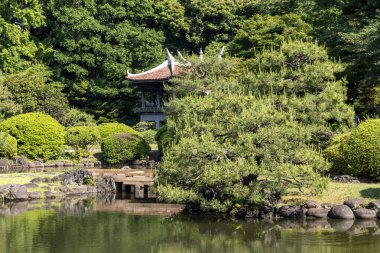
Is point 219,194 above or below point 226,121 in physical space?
below

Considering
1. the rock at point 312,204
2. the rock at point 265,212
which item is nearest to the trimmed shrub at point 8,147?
the rock at point 265,212

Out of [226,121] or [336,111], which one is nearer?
[226,121]

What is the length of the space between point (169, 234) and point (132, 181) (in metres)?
8.75

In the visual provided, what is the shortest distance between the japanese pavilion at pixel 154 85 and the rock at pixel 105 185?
16208 mm

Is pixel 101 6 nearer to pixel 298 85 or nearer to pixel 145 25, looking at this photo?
pixel 145 25

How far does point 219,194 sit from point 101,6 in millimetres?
32366

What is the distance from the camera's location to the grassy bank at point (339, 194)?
58.1ft

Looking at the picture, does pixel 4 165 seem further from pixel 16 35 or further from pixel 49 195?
pixel 16 35

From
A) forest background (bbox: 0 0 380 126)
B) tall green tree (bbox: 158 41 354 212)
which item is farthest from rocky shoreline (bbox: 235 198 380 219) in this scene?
forest background (bbox: 0 0 380 126)

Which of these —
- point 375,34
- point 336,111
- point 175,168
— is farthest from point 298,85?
point 175,168

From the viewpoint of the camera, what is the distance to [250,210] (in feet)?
56.9

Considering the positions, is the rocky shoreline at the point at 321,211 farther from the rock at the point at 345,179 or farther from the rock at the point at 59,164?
the rock at the point at 59,164

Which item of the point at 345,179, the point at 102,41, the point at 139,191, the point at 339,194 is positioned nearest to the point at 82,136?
the point at 139,191

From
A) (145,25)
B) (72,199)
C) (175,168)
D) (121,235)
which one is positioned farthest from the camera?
(145,25)
